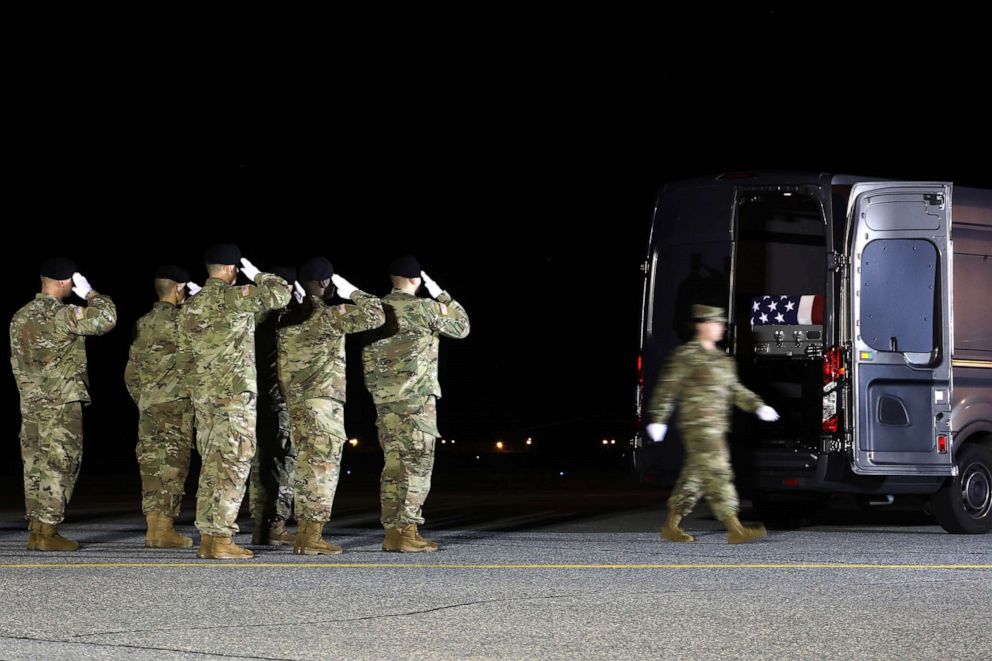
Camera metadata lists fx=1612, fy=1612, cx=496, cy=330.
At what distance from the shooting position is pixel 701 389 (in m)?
11.2

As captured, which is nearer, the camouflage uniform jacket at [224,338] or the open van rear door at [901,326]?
the camouflage uniform jacket at [224,338]

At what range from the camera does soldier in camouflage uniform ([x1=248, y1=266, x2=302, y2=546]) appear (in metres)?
11.1

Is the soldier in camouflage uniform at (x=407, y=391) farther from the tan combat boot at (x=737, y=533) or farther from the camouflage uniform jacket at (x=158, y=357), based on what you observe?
the tan combat boot at (x=737, y=533)

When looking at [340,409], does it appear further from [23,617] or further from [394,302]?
[23,617]

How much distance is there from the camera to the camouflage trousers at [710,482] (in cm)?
1106

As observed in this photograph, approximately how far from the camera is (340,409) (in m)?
10.7

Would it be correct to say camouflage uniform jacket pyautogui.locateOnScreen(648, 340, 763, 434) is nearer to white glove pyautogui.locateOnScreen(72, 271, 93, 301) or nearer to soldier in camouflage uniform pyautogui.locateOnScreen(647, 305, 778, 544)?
soldier in camouflage uniform pyautogui.locateOnScreen(647, 305, 778, 544)

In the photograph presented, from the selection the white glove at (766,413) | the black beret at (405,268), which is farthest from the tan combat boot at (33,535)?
the white glove at (766,413)

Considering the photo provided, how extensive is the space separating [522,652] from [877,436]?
5825mm

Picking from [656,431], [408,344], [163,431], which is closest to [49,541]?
[163,431]

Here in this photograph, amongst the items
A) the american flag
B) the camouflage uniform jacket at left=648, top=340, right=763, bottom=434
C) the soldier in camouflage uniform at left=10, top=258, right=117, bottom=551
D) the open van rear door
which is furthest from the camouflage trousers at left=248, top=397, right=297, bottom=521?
the american flag

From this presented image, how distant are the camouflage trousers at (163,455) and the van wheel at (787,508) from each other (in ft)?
15.9

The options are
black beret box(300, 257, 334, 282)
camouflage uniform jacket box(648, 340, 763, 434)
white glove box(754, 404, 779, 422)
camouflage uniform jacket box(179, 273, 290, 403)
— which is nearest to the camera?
camouflage uniform jacket box(179, 273, 290, 403)

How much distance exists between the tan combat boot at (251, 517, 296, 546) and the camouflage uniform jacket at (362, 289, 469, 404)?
1.13 m
